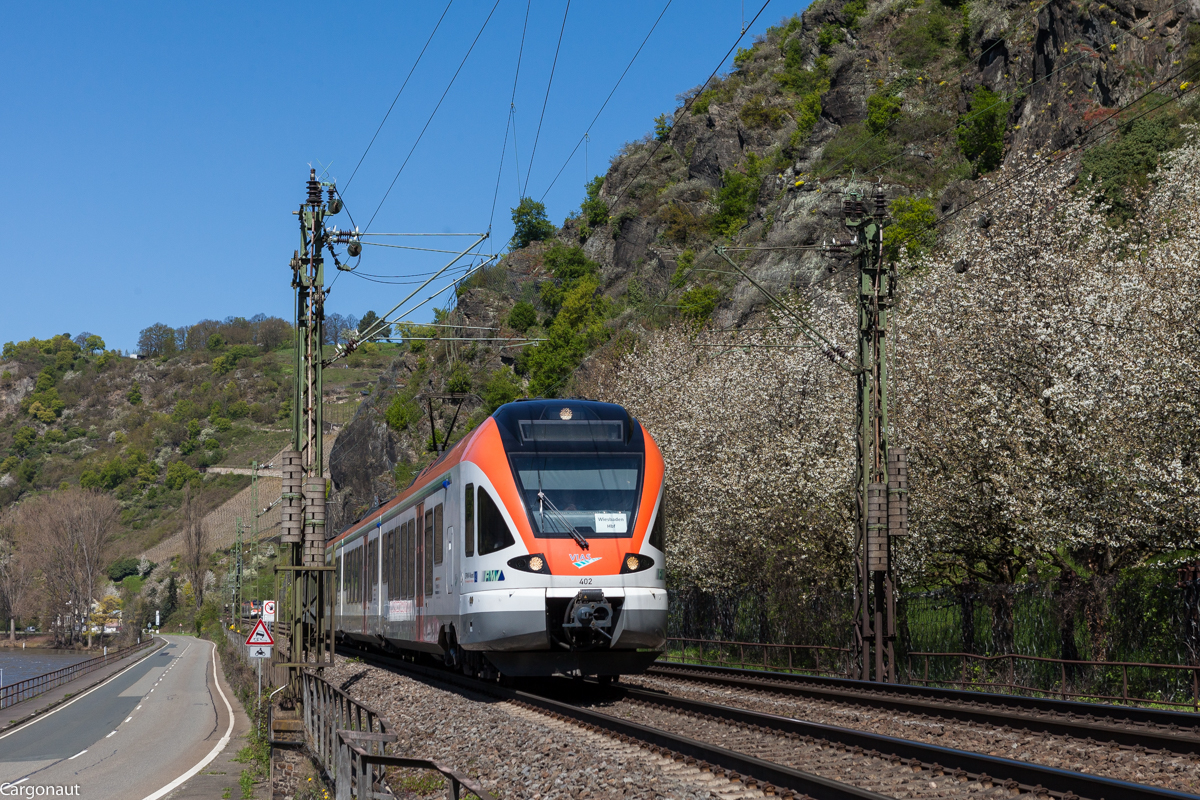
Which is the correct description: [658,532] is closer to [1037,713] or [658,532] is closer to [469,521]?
[469,521]

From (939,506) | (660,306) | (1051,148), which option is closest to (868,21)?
(660,306)

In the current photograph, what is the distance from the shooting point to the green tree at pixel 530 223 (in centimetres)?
15425

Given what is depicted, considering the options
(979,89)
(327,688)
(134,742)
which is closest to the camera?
(327,688)

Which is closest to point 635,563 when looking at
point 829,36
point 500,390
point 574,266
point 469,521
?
point 469,521

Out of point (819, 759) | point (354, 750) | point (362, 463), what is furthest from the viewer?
point (362, 463)

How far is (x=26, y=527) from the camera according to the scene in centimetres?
14712

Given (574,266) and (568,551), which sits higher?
(574,266)

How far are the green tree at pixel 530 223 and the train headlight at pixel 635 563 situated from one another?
13881 centimetres

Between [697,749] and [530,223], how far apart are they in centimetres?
14615

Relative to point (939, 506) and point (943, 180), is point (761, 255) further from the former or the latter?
point (939, 506)

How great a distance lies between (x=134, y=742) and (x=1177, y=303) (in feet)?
126

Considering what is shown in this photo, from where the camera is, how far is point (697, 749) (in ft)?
38.1

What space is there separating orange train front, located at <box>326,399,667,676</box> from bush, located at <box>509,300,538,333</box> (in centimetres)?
10777

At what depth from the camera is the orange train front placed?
54.2ft
